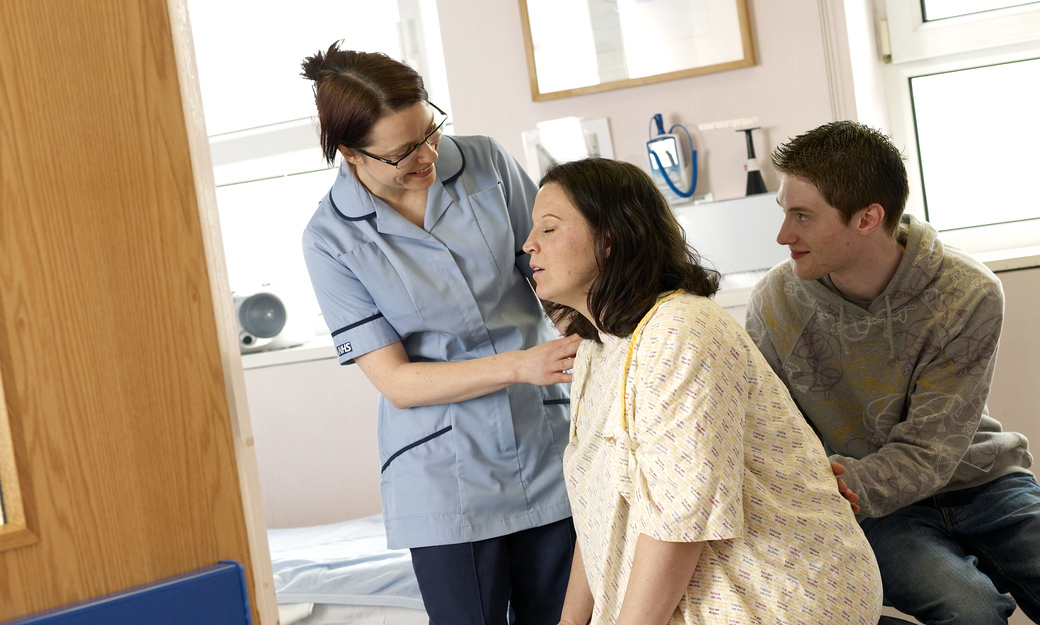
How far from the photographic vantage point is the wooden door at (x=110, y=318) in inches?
28.1

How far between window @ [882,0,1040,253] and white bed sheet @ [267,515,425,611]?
184 centimetres

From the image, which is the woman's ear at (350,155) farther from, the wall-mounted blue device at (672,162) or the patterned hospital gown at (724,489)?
the wall-mounted blue device at (672,162)

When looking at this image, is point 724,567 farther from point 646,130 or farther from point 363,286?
point 646,130

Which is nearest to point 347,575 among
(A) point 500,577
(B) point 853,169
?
(A) point 500,577

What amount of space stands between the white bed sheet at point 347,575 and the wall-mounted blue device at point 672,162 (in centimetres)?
124

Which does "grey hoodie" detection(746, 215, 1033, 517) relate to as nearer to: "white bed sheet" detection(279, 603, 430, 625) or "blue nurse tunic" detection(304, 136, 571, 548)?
"blue nurse tunic" detection(304, 136, 571, 548)

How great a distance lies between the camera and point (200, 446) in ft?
2.60

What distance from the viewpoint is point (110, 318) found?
0.75 meters

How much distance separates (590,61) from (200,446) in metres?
1.99

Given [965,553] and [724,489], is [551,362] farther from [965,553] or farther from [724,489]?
[965,553]

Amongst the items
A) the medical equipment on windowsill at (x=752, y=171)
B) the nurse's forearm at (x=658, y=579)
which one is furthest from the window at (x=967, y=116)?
the nurse's forearm at (x=658, y=579)

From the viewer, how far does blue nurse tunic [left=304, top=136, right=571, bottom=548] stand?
1432mm

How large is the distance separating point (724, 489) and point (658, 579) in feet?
0.46

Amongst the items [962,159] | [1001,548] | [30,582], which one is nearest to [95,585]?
[30,582]
